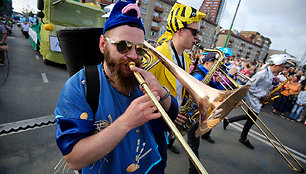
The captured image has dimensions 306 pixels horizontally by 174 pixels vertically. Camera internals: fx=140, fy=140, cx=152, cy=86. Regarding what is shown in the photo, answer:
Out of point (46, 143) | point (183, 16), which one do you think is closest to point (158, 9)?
point (183, 16)

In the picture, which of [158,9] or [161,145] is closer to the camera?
[161,145]

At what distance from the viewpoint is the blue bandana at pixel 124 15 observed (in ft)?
3.48

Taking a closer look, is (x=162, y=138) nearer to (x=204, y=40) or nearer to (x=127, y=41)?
(x=127, y=41)

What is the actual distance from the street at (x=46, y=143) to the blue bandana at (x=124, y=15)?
68.0 inches

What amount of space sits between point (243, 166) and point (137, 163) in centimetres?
308

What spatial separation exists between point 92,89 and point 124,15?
2.00ft

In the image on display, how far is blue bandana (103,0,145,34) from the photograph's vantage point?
1.06 metres

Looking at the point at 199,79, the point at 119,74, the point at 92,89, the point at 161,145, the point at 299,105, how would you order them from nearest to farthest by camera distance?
the point at 92,89, the point at 119,74, the point at 161,145, the point at 199,79, the point at 299,105

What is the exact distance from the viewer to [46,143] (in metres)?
2.37

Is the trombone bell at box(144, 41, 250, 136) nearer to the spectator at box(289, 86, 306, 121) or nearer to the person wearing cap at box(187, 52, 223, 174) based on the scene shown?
the person wearing cap at box(187, 52, 223, 174)

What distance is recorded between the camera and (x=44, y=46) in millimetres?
5566

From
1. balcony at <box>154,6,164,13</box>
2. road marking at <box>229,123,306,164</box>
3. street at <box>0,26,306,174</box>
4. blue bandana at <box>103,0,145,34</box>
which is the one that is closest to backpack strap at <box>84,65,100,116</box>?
blue bandana at <box>103,0,145,34</box>

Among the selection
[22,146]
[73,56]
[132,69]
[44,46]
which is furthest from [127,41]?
[44,46]

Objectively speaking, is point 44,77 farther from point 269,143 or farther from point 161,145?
point 269,143
